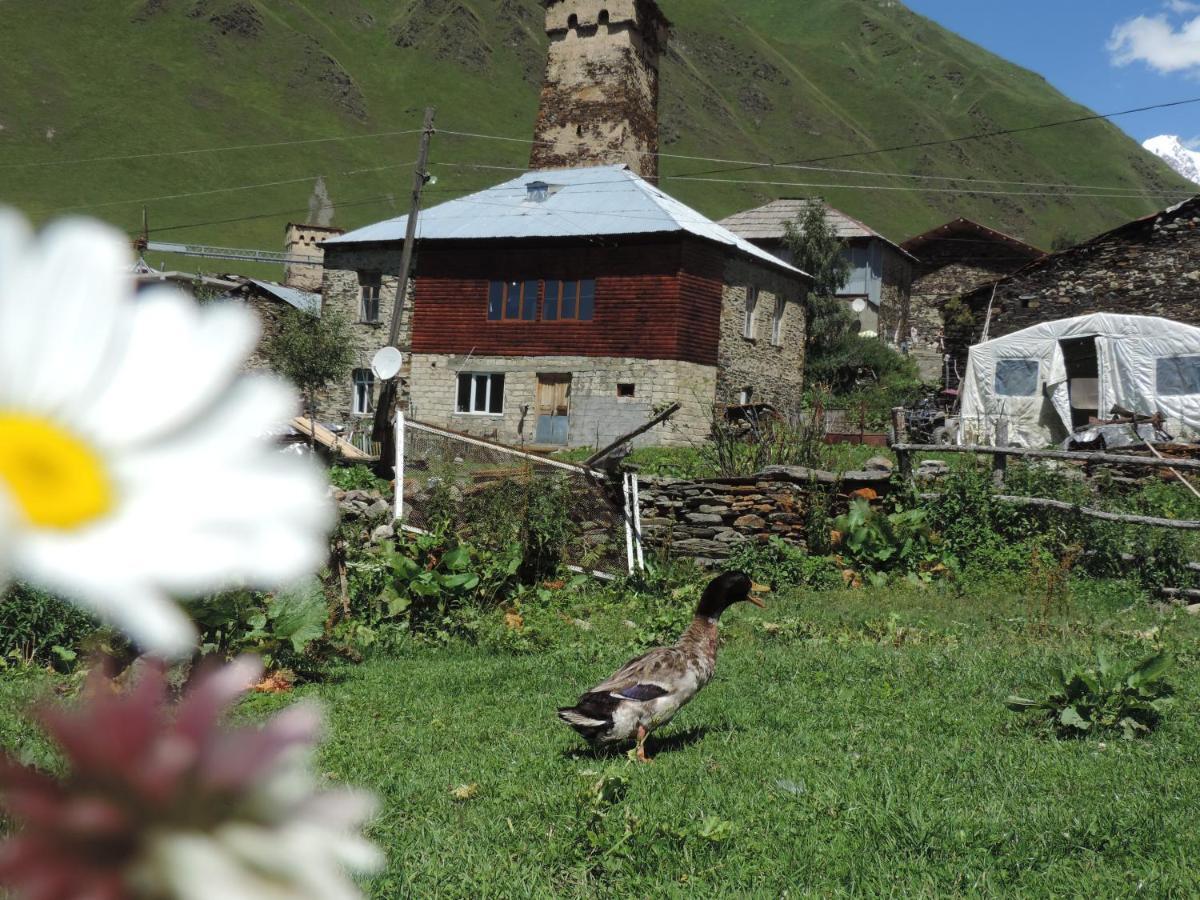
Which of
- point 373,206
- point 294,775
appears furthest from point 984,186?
point 294,775

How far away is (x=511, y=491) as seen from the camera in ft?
40.0

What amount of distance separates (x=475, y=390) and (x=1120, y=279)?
18295 mm

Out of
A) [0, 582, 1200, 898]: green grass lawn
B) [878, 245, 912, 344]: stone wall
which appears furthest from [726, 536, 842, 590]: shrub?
[878, 245, 912, 344]: stone wall

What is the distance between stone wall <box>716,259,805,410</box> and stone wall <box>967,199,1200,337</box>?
23.0 ft

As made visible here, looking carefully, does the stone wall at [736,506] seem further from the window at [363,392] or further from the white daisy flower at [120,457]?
the window at [363,392]

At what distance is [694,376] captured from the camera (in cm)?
2994

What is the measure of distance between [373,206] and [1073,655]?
113 m

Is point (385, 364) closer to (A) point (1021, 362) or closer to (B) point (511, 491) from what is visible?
(B) point (511, 491)

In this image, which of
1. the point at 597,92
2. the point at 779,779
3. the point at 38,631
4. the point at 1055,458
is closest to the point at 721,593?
the point at 779,779

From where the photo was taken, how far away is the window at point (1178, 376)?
874 inches

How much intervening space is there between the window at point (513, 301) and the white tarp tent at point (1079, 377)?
1254 centimetres

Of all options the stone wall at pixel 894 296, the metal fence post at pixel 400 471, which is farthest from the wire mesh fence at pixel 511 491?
the stone wall at pixel 894 296

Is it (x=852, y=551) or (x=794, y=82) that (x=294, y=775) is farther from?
(x=794, y=82)

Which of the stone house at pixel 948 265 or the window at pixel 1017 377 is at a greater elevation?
the stone house at pixel 948 265
